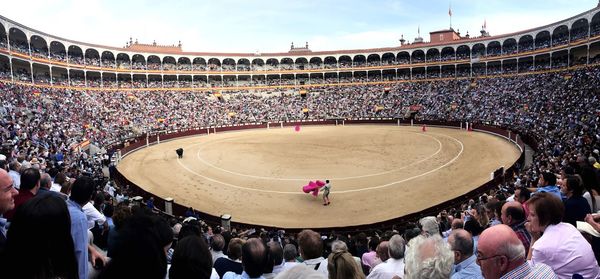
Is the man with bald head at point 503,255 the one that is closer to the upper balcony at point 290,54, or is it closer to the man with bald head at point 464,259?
the man with bald head at point 464,259

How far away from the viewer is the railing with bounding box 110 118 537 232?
43.5 feet

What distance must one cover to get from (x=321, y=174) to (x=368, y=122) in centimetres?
3300

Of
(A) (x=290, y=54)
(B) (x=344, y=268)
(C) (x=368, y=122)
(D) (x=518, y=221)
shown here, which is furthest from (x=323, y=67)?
(B) (x=344, y=268)

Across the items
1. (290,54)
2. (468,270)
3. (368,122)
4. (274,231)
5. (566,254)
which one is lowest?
(274,231)

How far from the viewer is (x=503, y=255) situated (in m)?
2.85

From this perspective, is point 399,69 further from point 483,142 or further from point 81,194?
point 81,194

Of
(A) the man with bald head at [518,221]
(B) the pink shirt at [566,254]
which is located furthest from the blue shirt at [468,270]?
(A) the man with bald head at [518,221]

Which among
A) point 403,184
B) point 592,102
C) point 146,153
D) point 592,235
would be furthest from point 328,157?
point 592,235

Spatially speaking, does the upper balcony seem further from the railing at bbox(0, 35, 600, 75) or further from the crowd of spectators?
the crowd of spectators

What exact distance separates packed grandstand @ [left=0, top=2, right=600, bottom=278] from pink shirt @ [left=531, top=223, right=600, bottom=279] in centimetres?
1

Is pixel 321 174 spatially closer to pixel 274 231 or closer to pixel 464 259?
pixel 274 231

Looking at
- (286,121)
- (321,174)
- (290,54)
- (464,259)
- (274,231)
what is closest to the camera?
(464,259)

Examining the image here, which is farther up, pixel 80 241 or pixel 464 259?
pixel 80 241

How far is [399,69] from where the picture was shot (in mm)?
68312
